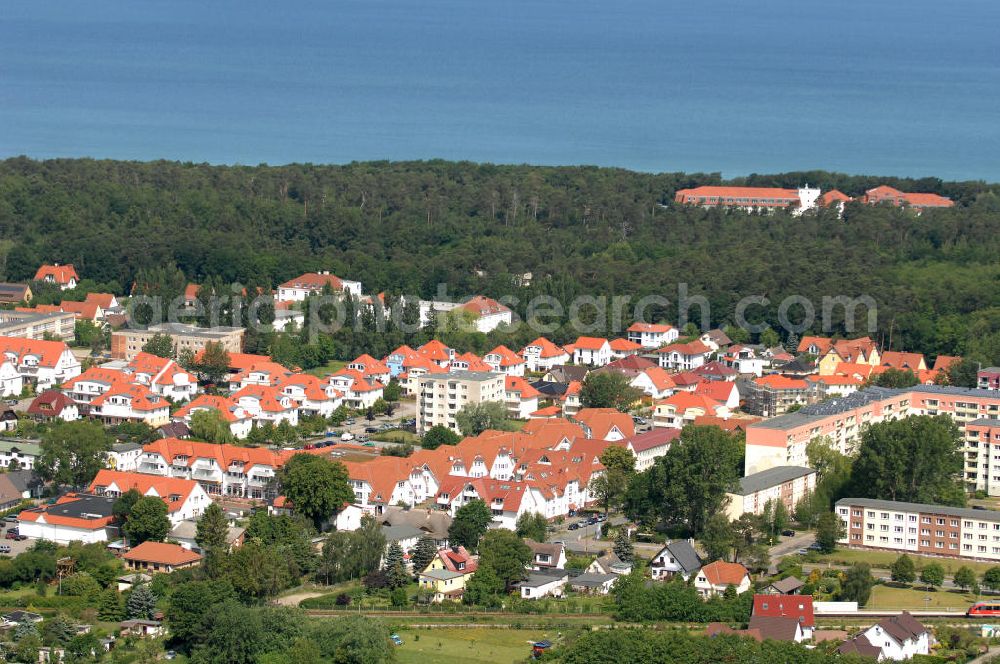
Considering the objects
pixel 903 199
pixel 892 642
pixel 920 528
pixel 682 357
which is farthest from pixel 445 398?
pixel 903 199

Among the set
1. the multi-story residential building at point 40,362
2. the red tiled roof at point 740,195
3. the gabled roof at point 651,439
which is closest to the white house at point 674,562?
the gabled roof at point 651,439

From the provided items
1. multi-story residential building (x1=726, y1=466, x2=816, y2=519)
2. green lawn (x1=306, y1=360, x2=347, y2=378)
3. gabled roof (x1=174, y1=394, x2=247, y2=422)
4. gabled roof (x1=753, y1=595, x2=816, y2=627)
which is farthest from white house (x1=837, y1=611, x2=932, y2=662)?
green lawn (x1=306, y1=360, x2=347, y2=378)

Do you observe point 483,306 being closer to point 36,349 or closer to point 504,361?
point 504,361

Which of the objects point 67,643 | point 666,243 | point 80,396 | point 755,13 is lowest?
point 67,643

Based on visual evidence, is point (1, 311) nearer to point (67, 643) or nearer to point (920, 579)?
point (67, 643)

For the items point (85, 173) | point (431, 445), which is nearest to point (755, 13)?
point (85, 173)

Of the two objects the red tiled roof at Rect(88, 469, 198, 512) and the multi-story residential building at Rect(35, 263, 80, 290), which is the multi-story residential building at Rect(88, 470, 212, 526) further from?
the multi-story residential building at Rect(35, 263, 80, 290)
